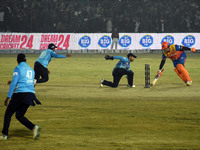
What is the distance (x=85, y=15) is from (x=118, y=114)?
96.4 ft

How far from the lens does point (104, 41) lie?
4038 centimetres

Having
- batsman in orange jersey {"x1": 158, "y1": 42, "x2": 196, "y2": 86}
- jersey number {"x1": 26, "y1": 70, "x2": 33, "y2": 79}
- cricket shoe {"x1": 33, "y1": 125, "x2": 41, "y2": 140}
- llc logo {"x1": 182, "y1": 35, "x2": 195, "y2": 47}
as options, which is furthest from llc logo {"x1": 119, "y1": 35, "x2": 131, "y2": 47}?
cricket shoe {"x1": 33, "y1": 125, "x2": 41, "y2": 140}

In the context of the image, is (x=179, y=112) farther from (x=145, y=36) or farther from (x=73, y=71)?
(x=145, y=36)

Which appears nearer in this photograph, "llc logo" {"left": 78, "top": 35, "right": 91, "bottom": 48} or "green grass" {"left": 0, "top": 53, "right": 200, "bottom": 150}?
"green grass" {"left": 0, "top": 53, "right": 200, "bottom": 150}

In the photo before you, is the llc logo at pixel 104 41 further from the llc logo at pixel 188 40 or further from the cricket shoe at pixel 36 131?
the cricket shoe at pixel 36 131

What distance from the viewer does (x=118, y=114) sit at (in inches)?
472

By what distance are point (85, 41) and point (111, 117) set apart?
28.9 metres

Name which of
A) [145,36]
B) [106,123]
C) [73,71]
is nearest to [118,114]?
[106,123]

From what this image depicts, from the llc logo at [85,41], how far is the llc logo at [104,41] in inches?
38.4

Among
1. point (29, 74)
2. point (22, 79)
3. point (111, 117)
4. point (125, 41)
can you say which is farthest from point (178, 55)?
point (125, 41)

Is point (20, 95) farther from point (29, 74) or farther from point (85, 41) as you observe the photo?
point (85, 41)

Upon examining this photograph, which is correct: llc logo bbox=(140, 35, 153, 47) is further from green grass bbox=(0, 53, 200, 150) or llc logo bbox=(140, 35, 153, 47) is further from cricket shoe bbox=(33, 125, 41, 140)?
cricket shoe bbox=(33, 125, 41, 140)

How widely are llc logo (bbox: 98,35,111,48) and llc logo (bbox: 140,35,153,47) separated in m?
2.87

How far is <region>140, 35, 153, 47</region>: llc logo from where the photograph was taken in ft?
132
